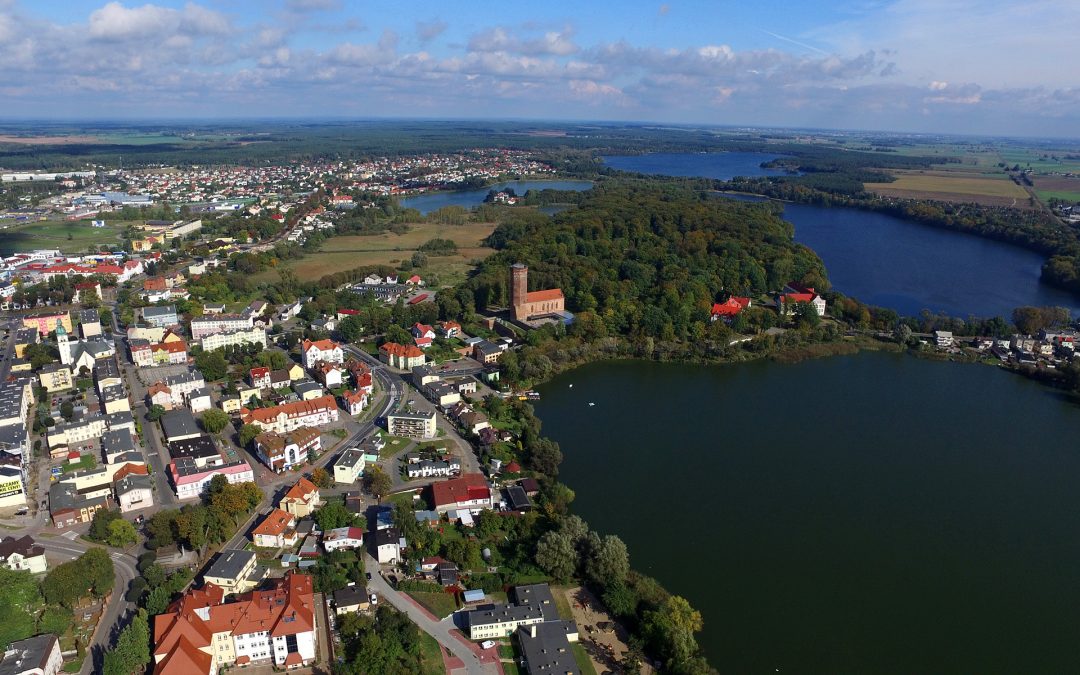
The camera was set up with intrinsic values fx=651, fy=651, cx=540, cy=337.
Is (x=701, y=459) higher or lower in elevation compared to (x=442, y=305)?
lower

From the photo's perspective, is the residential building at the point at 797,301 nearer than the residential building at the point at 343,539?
No

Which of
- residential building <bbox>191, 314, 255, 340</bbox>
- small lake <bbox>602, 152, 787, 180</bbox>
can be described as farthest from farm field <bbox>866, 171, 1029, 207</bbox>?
residential building <bbox>191, 314, 255, 340</bbox>

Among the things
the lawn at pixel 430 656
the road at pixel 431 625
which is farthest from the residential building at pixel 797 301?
the lawn at pixel 430 656

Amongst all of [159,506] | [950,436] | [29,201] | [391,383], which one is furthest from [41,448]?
[29,201]

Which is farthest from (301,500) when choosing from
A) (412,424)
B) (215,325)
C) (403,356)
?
(215,325)

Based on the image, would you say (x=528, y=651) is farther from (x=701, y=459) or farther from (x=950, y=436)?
(x=950, y=436)

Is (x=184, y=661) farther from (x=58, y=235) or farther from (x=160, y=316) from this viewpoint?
(x=58, y=235)

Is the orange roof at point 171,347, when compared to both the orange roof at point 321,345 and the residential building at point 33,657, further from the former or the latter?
the residential building at point 33,657
